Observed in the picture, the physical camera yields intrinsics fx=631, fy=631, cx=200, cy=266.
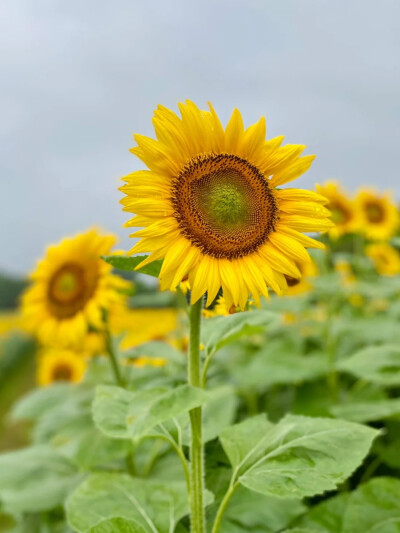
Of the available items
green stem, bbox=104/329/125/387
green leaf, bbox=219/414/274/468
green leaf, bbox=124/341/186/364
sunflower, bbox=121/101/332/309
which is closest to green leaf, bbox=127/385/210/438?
sunflower, bbox=121/101/332/309

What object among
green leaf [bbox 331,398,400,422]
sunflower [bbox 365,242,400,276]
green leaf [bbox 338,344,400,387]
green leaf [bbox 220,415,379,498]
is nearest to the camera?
green leaf [bbox 220,415,379,498]

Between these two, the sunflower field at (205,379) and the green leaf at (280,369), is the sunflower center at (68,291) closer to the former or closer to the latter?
the sunflower field at (205,379)

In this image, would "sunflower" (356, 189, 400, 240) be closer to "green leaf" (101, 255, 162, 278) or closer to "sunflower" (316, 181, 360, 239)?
"sunflower" (316, 181, 360, 239)

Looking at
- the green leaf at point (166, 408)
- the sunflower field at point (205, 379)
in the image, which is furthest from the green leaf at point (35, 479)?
the green leaf at point (166, 408)

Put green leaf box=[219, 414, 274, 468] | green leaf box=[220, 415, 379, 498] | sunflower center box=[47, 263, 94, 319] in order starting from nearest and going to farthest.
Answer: green leaf box=[220, 415, 379, 498], green leaf box=[219, 414, 274, 468], sunflower center box=[47, 263, 94, 319]

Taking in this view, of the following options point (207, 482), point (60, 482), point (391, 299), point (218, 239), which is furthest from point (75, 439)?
point (391, 299)

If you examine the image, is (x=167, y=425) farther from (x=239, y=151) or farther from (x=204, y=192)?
(x=239, y=151)

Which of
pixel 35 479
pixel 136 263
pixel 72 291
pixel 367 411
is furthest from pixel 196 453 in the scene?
pixel 72 291
